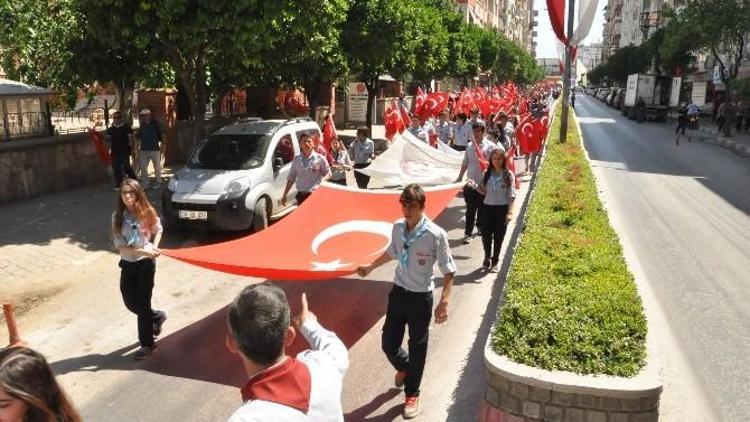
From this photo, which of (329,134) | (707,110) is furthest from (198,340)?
(707,110)

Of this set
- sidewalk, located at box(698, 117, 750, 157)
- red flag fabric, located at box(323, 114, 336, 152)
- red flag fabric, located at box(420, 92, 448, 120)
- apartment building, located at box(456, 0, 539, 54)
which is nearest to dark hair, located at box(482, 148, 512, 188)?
red flag fabric, located at box(323, 114, 336, 152)

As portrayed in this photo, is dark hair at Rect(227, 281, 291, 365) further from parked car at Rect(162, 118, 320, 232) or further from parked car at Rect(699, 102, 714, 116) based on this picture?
parked car at Rect(699, 102, 714, 116)

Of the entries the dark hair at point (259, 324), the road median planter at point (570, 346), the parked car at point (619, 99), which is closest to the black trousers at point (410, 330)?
the road median planter at point (570, 346)

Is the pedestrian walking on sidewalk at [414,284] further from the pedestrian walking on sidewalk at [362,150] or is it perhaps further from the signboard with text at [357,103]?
the signboard with text at [357,103]

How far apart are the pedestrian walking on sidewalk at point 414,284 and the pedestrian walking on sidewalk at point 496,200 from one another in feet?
13.2

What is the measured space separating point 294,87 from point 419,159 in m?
9.99

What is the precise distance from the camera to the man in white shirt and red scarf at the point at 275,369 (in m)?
2.32

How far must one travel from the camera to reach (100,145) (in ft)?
48.8

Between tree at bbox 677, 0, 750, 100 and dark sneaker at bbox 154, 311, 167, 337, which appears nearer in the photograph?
dark sneaker at bbox 154, 311, 167, 337

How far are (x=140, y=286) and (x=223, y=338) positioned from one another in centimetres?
115

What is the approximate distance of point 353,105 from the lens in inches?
1307

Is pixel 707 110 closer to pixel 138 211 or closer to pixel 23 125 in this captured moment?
pixel 23 125

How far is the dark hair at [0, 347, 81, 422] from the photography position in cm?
212

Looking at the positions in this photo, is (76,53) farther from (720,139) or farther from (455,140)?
(720,139)
